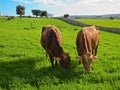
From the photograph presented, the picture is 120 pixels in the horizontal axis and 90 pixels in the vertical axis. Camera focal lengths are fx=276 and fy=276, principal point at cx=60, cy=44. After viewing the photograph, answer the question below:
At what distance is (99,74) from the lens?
12.2 meters

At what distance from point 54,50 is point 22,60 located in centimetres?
291

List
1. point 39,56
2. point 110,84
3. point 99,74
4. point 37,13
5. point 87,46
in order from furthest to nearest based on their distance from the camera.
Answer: point 37,13 → point 39,56 → point 87,46 → point 99,74 → point 110,84

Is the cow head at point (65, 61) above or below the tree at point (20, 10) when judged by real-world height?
above

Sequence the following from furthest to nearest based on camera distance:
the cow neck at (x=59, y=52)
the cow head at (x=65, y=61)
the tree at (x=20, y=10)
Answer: the tree at (x=20, y=10)
the cow neck at (x=59, y=52)
the cow head at (x=65, y=61)

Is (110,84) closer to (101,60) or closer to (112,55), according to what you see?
(101,60)

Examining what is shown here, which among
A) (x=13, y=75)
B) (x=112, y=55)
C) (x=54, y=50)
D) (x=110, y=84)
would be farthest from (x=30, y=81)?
(x=112, y=55)

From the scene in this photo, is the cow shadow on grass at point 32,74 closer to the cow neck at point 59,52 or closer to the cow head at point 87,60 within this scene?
the cow head at point 87,60

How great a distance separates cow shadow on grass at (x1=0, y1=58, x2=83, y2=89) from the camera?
11250 millimetres

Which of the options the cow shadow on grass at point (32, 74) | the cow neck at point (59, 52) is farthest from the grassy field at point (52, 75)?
the cow neck at point (59, 52)

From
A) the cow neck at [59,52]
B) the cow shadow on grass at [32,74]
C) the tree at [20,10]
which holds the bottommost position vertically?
the tree at [20,10]

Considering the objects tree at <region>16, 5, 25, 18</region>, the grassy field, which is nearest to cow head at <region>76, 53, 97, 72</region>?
the grassy field

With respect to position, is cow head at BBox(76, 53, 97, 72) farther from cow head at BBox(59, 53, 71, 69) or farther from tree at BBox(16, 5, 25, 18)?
tree at BBox(16, 5, 25, 18)

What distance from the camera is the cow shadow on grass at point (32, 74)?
36.9ft

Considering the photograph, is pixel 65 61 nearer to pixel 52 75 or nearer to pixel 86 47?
pixel 52 75
